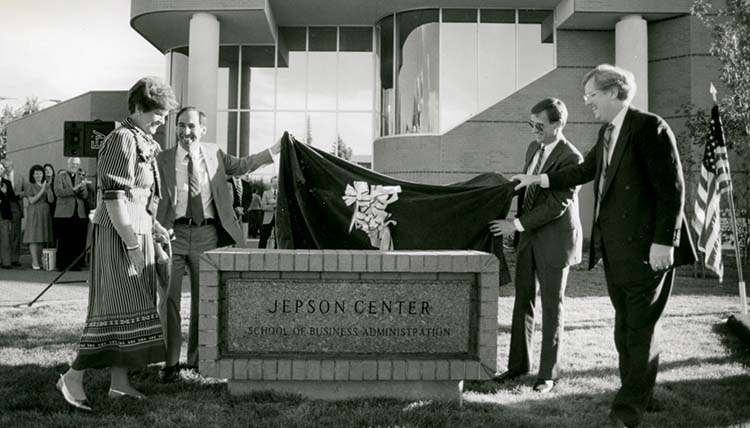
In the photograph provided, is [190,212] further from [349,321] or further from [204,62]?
[204,62]

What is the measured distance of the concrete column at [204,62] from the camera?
18906mm

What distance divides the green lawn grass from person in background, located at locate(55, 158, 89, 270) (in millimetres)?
7464

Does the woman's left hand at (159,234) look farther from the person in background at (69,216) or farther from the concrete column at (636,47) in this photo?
the concrete column at (636,47)

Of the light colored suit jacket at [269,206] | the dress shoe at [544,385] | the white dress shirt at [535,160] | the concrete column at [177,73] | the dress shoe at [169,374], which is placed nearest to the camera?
the dress shoe at [544,385]

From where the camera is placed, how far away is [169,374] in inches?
201

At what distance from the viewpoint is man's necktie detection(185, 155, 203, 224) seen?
5352 millimetres

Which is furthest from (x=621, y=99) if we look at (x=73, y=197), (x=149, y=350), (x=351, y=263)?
(x=73, y=197)

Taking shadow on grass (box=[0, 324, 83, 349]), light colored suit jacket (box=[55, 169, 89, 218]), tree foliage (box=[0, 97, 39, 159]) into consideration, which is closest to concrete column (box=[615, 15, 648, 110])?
light colored suit jacket (box=[55, 169, 89, 218])

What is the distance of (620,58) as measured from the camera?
61.8ft

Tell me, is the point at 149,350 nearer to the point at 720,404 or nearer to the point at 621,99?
the point at 621,99

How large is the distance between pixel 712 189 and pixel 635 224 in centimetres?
505

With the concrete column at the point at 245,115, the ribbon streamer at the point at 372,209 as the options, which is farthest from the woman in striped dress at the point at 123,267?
the concrete column at the point at 245,115

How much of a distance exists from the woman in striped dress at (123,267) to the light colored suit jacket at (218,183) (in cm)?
72

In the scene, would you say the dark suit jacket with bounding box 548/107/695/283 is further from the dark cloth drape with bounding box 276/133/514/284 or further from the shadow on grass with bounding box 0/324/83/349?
the shadow on grass with bounding box 0/324/83/349
